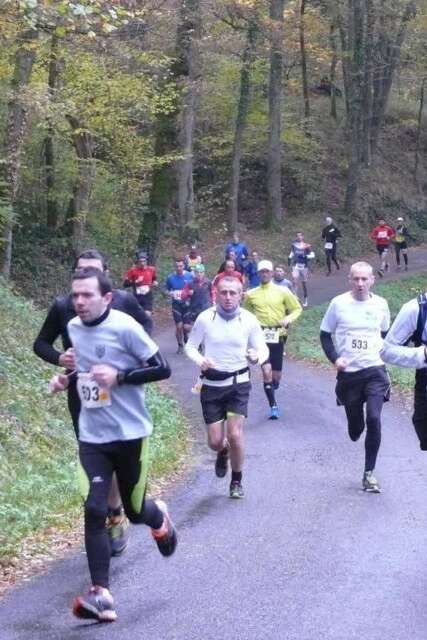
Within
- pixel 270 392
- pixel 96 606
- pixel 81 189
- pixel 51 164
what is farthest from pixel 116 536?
pixel 51 164

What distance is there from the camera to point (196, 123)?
137ft

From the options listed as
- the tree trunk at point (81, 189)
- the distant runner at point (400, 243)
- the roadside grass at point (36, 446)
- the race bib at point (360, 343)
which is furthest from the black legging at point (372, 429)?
the distant runner at point (400, 243)

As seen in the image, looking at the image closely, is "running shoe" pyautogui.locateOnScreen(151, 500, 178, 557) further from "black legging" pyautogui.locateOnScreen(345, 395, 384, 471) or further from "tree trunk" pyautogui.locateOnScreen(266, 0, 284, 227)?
"tree trunk" pyautogui.locateOnScreen(266, 0, 284, 227)

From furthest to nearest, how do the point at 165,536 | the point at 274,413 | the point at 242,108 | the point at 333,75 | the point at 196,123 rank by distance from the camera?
the point at 333,75 < the point at 196,123 < the point at 242,108 < the point at 274,413 < the point at 165,536

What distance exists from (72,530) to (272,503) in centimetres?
195

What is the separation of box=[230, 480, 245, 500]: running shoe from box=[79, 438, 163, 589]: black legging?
312cm

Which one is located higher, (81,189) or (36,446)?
(81,189)

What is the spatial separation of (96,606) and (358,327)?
5.01m

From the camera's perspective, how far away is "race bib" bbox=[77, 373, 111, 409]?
248 inches

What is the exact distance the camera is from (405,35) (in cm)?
4572

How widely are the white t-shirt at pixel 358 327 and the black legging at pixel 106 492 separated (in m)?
3.96

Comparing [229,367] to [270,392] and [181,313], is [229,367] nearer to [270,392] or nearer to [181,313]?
[270,392]

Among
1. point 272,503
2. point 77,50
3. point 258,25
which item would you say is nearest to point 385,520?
point 272,503

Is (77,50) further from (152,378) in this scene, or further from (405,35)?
(405,35)
